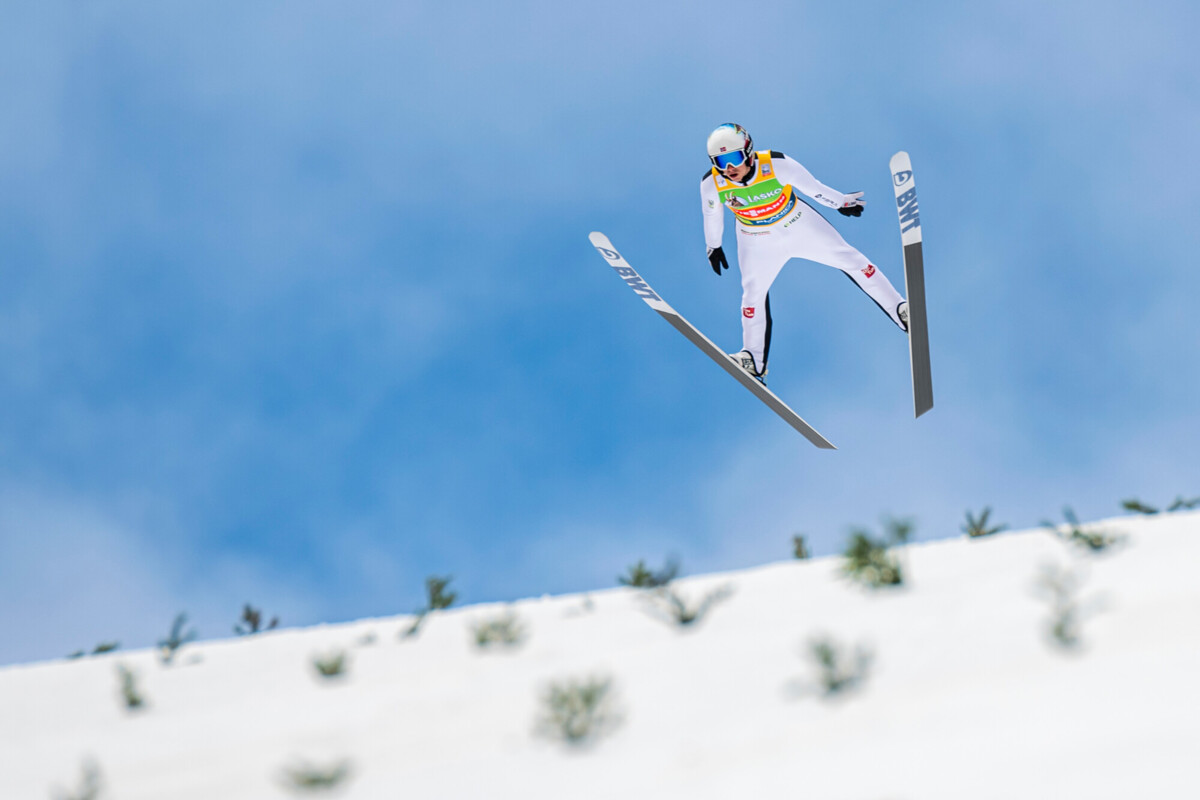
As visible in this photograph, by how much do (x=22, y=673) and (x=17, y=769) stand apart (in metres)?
2.27

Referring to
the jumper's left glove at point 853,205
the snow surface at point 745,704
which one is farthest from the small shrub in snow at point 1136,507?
the jumper's left glove at point 853,205

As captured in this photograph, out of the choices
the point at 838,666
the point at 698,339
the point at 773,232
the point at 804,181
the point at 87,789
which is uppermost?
the point at 804,181

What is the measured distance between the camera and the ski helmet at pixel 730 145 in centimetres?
811

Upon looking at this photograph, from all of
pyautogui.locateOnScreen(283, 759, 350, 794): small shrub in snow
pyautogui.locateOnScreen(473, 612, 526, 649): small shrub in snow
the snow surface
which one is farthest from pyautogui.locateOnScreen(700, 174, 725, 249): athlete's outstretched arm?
pyautogui.locateOnScreen(283, 759, 350, 794): small shrub in snow

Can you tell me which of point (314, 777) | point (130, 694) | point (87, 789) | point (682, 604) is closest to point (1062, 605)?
point (682, 604)

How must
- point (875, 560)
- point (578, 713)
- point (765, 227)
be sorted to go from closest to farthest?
point (578, 713) → point (875, 560) → point (765, 227)

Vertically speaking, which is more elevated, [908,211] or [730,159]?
[730,159]

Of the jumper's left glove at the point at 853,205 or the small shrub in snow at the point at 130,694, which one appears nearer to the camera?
the small shrub in snow at the point at 130,694

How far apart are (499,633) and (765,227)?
5.69 m

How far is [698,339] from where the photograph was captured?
944 cm

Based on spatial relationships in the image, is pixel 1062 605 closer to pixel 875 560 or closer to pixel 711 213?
pixel 875 560

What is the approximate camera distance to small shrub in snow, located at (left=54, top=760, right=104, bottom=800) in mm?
3467

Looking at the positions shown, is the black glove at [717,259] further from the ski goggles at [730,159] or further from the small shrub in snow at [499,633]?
the small shrub in snow at [499,633]

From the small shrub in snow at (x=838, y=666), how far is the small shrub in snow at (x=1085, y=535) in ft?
6.36
